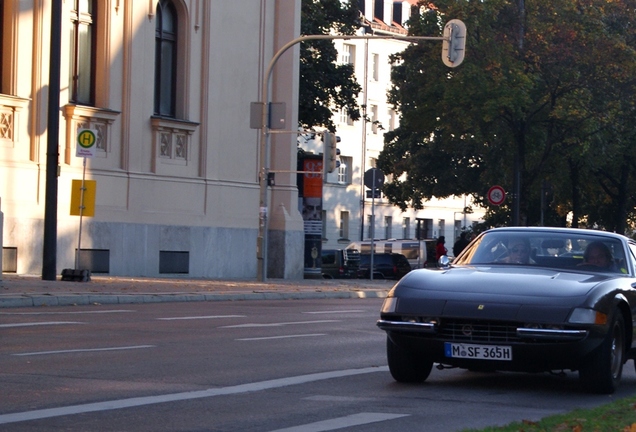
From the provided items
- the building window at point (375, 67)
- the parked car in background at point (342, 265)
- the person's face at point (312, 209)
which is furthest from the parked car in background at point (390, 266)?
the building window at point (375, 67)

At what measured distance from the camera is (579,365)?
9578 millimetres

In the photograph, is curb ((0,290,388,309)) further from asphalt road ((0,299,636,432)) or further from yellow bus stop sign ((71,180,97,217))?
asphalt road ((0,299,636,432))

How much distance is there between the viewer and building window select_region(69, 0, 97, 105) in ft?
104

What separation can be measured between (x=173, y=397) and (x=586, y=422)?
297 cm

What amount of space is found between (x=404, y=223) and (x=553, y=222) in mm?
27583

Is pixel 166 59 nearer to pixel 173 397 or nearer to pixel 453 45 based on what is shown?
pixel 453 45

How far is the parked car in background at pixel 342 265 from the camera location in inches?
1988

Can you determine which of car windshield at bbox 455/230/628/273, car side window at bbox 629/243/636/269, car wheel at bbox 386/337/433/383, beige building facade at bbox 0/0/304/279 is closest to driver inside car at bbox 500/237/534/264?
car windshield at bbox 455/230/628/273

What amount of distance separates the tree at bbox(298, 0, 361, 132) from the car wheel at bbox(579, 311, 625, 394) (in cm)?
3692

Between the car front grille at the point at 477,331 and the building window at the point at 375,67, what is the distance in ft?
254

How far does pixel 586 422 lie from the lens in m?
7.62

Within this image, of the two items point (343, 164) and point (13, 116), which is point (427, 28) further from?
point (343, 164)

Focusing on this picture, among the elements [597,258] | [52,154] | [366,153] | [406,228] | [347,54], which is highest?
[347,54]

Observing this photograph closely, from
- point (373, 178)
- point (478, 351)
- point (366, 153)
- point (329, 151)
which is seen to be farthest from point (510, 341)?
point (366, 153)
